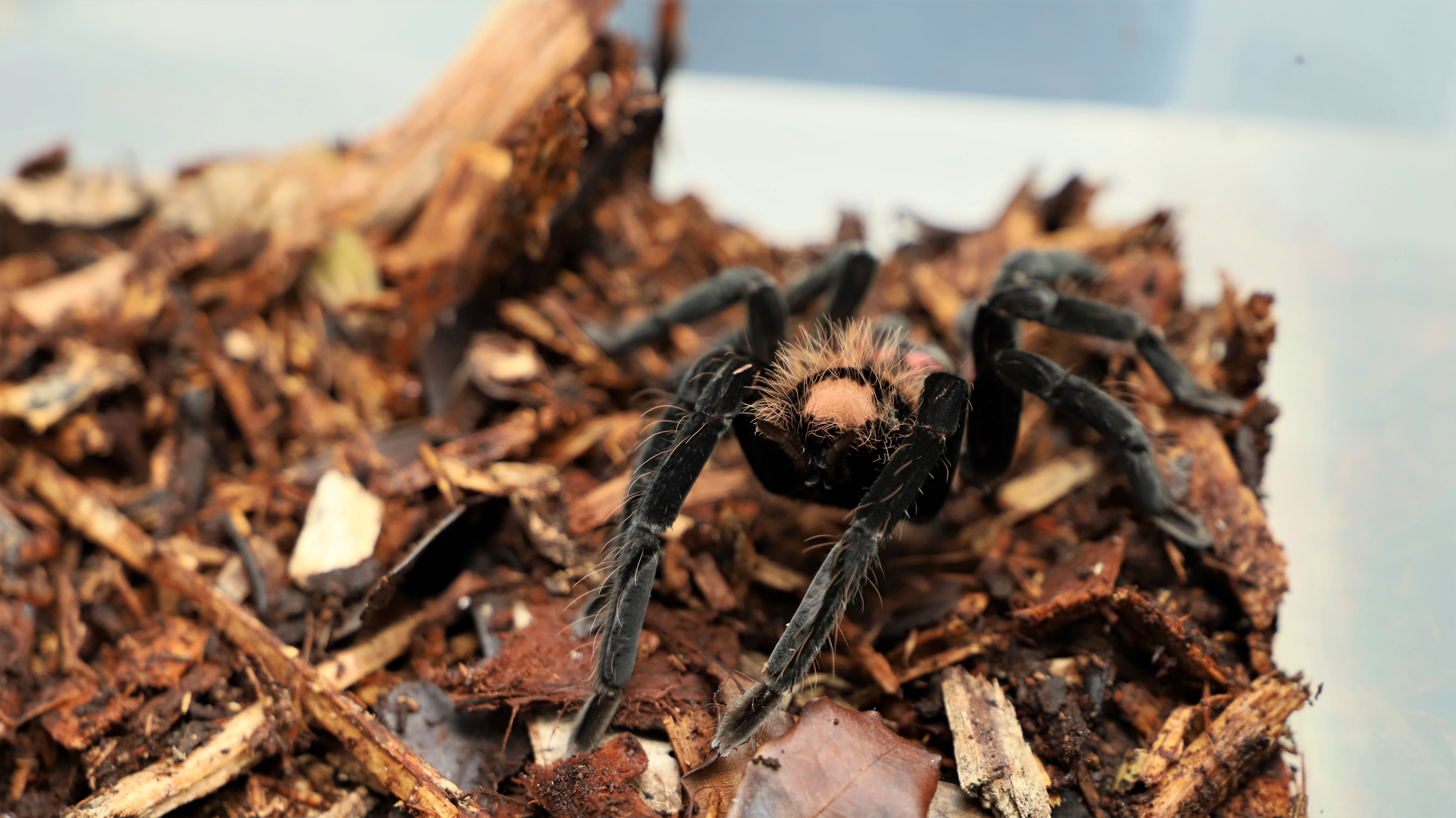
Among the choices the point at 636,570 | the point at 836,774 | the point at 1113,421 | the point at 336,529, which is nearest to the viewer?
the point at 836,774

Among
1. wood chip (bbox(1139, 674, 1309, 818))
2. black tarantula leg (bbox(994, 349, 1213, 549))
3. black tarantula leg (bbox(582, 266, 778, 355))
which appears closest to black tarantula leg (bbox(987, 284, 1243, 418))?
black tarantula leg (bbox(994, 349, 1213, 549))

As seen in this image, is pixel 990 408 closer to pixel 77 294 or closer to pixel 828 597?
pixel 828 597

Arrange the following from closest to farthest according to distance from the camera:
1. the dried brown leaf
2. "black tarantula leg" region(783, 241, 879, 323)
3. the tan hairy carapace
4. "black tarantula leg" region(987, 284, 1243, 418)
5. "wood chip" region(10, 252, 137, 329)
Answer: the dried brown leaf → the tan hairy carapace → "black tarantula leg" region(987, 284, 1243, 418) → "black tarantula leg" region(783, 241, 879, 323) → "wood chip" region(10, 252, 137, 329)

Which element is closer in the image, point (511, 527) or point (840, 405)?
point (840, 405)

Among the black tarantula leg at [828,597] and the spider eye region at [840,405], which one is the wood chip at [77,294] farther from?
→ the black tarantula leg at [828,597]

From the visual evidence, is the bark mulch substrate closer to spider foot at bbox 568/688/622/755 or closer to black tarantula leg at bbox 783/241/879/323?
spider foot at bbox 568/688/622/755

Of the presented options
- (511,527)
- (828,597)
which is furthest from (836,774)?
(511,527)

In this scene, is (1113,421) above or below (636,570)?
above

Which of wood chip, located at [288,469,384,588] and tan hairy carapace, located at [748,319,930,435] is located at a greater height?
tan hairy carapace, located at [748,319,930,435]
